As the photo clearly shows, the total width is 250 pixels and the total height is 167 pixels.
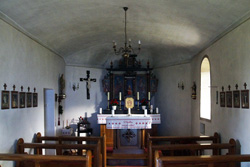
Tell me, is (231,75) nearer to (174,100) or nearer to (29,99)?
(29,99)

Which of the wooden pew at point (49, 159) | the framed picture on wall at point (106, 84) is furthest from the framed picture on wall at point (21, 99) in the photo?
the framed picture on wall at point (106, 84)

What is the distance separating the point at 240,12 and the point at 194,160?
2.90m

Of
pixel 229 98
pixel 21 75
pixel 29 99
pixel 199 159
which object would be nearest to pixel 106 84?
pixel 29 99

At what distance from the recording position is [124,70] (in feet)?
40.1

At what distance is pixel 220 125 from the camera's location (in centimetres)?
661

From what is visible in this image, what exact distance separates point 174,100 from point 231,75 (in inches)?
208

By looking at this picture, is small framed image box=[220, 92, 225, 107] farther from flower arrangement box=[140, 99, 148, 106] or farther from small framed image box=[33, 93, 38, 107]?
flower arrangement box=[140, 99, 148, 106]

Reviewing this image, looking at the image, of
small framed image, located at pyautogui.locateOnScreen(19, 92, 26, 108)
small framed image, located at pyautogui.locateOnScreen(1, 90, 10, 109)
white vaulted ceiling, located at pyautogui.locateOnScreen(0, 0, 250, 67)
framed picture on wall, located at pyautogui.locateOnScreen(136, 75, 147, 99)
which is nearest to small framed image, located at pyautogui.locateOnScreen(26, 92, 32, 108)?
small framed image, located at pyautogui.locateOnScreen(19, 92, 26, 108)

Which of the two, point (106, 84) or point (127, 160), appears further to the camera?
point (106, 84)

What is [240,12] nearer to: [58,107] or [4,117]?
[4,117]

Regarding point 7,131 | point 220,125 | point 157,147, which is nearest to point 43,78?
point 7,131

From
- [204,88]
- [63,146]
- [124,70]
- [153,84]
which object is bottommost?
[63,146]

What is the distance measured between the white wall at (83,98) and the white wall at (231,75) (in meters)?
5.54

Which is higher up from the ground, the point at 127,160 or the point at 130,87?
the point at 130,87
